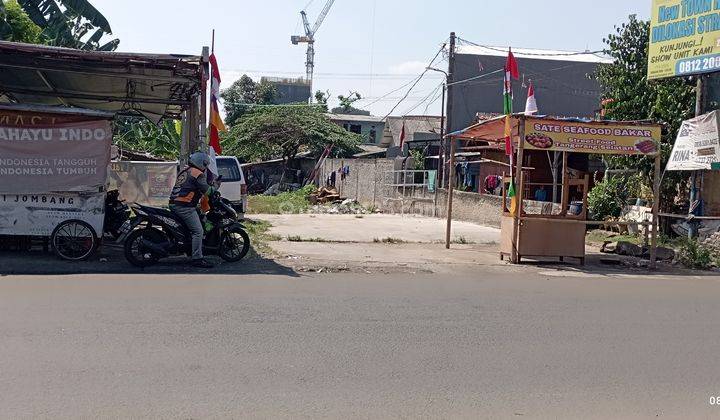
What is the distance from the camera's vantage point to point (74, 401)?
4.80 metres

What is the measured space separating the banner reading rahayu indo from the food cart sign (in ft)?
39.0

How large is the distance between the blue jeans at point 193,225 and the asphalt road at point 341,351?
46.4 inches

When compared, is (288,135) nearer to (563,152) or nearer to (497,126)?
(497,126)

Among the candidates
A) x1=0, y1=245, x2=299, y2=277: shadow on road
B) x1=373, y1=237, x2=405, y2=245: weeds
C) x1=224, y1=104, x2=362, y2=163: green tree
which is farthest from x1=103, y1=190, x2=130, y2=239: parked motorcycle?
x1=224, y1=104, x2=362, y2=163: green tree

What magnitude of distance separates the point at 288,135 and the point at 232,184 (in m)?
25.0

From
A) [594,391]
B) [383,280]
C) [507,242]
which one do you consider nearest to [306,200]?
Answer: [507,242]

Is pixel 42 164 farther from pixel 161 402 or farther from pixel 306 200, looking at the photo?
pixel 306 200

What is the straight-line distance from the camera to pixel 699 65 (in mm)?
15531

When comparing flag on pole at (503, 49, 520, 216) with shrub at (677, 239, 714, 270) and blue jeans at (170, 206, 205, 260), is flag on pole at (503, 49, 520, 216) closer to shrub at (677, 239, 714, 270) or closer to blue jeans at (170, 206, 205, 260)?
shrub at (677, 239, 714, 270)

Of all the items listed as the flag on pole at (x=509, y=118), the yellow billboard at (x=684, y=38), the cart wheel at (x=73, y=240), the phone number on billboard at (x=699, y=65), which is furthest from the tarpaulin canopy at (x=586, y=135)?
the cart wheel at (x=73, y=240)

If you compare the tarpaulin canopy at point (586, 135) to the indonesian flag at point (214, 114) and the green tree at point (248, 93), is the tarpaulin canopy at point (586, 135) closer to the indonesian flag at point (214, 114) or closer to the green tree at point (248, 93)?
the indonesian flag at point (214, 114)

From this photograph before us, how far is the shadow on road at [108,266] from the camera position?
33.5ft

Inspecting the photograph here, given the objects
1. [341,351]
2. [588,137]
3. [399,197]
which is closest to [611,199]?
[588,137]

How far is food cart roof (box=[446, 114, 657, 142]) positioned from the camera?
1288cm
